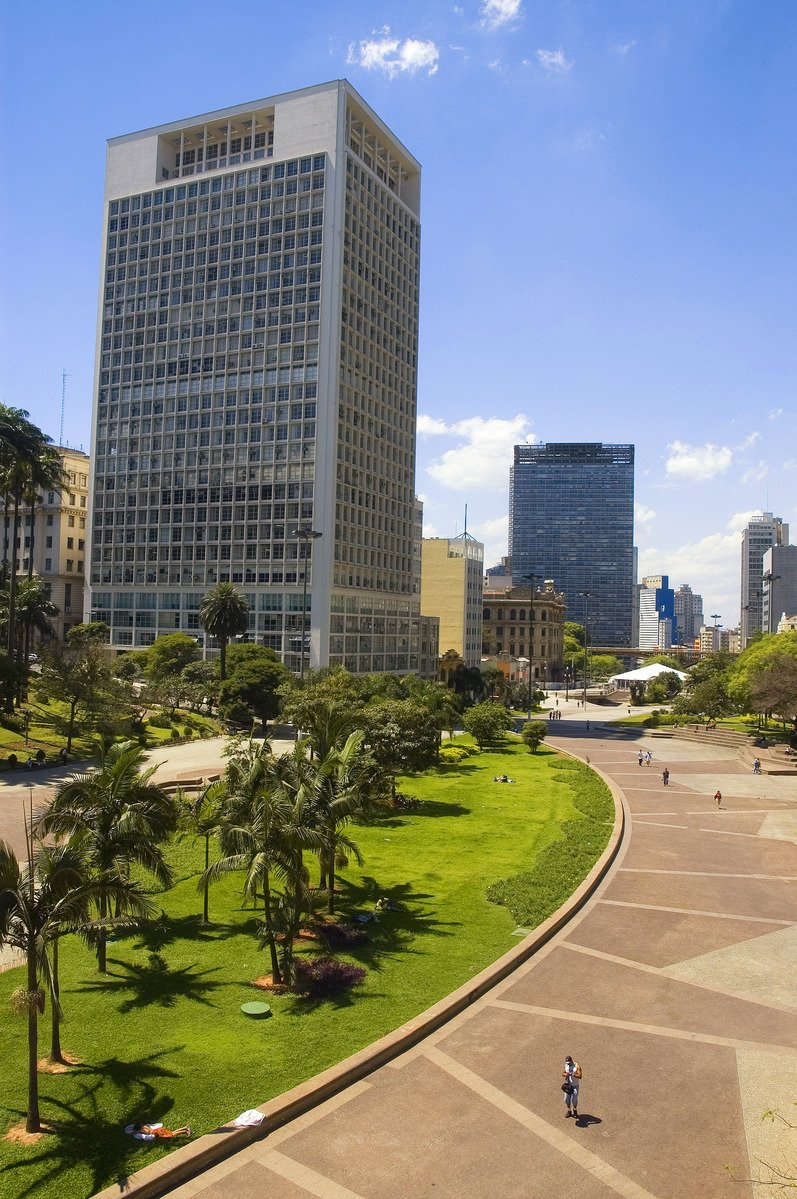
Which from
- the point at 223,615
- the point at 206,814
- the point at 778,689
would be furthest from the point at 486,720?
the point at 206,814

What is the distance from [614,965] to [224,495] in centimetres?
9288

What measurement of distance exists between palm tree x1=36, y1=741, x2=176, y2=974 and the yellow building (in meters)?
127

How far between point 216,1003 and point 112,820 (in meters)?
5.00

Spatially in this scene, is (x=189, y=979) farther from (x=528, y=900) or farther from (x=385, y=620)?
(x=385, y=620)

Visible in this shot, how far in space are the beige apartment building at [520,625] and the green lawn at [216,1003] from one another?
139289 mm

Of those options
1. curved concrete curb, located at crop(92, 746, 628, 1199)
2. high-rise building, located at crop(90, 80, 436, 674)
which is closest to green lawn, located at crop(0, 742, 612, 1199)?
curved concrete curb, located at crop(92, 746, 628, 1199)

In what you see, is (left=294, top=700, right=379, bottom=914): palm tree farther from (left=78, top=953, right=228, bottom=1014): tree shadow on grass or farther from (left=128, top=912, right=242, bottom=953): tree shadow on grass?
(left=78, top=953, right=228, bottom=1014): tree shadow on grass

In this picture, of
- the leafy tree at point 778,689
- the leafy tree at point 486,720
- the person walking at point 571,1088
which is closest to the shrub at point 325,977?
the person walking at point 571,1088

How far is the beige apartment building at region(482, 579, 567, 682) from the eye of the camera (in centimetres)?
17488

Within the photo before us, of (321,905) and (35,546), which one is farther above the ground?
(35,546)

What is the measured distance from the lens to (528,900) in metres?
28.3

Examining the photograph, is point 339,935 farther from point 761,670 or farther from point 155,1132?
point 761,670

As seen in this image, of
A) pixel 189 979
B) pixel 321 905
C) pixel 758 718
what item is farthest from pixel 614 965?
pixel 758 718

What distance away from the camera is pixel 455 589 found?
151 metres
